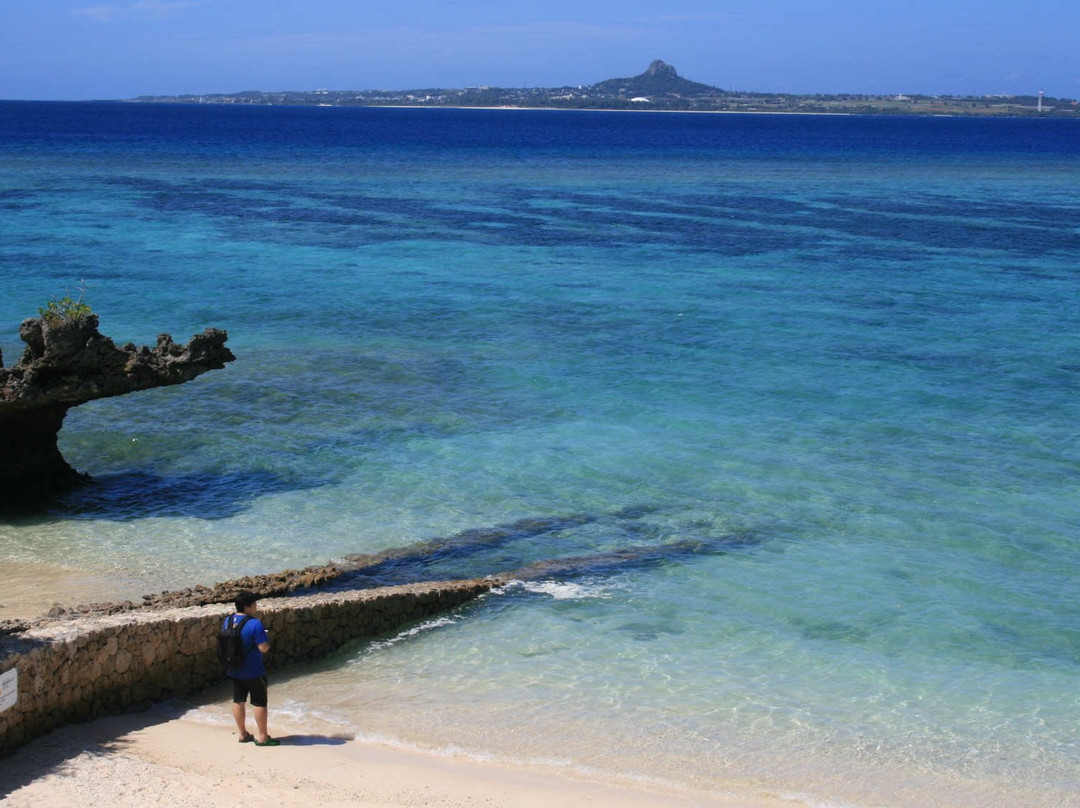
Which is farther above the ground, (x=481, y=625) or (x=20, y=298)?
(x=20, y=298)

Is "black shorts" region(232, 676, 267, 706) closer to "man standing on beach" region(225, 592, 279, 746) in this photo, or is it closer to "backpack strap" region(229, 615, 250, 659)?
"man standing on beach" region(225, 592, 279, 746)

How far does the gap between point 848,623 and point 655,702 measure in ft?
9.94

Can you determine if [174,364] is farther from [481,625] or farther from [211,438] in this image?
[481,625]

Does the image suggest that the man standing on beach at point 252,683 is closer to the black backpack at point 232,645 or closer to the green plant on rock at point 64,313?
the black backpack at point 232,645

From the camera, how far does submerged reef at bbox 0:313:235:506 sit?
14.6 meters

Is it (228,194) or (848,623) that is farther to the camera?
(228,194)


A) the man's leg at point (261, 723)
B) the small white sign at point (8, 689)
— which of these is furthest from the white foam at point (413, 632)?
the small white sign at point (8, 689)

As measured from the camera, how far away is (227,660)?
32.1 ft

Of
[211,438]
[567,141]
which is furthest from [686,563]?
[567,141]

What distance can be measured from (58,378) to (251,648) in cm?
667

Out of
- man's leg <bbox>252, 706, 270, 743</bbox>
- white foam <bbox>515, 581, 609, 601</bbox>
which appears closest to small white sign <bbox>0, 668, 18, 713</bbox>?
man's leg <bbox>252, 706, 270, 743</bbox>

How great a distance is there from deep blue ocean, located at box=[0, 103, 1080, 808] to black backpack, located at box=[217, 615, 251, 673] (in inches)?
31.4

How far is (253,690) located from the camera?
32.2 feet

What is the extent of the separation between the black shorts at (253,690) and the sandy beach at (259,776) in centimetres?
37
